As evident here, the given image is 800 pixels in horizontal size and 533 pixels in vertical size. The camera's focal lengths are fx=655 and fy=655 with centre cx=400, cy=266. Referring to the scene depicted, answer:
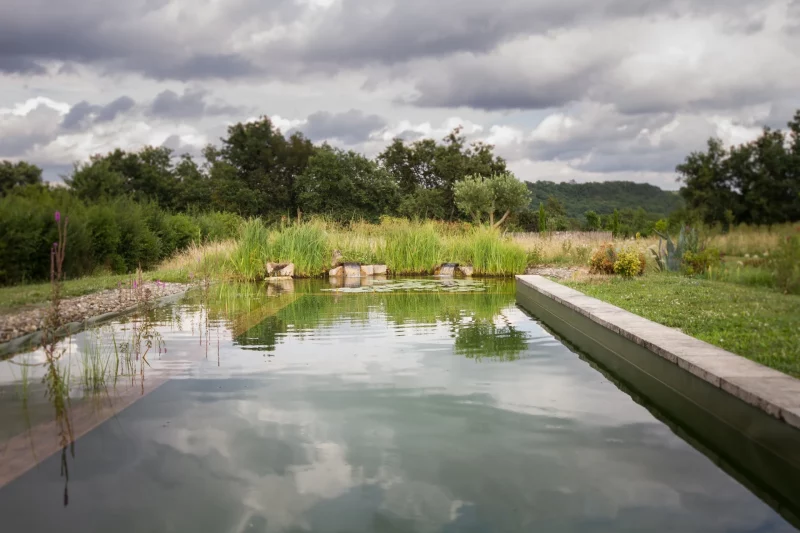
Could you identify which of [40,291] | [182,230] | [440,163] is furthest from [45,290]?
[440,163]

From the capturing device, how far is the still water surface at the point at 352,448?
2.50 meters

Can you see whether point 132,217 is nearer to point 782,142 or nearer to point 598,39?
point 598,39

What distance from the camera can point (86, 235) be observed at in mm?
11984

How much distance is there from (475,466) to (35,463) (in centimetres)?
204

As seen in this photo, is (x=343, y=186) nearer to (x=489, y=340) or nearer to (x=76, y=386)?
(x=489, y=340)

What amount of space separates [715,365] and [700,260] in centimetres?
786

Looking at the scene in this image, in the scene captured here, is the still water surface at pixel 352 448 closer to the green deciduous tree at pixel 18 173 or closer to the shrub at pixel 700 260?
the shrub at pixel 700 260

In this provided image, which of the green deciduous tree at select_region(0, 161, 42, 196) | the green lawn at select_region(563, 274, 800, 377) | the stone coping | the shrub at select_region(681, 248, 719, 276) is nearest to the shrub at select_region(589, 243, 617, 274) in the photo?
the green lawn at select_region(563, 274, 800, 377)

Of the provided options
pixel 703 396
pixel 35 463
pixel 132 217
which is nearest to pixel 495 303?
pixel 703 396

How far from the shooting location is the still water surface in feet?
8.21

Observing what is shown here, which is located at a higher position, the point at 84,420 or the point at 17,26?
the point at 17,26

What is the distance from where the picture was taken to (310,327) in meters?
7.03

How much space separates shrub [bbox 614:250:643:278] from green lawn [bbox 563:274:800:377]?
1.06 feet

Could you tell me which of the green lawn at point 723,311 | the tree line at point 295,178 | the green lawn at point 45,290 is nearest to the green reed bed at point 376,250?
the green lawn at point 45,290
